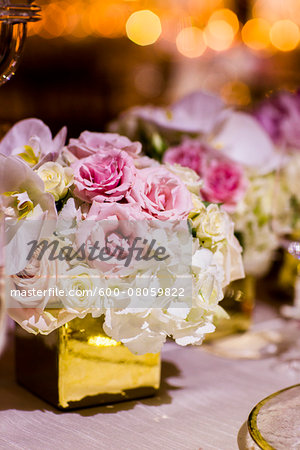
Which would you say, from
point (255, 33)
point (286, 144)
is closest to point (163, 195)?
point (286, 144)

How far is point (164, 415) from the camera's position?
74 cm

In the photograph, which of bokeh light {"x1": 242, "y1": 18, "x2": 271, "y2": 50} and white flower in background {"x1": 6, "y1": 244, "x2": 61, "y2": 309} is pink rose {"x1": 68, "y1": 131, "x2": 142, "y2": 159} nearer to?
white flower in background {"x1": 6, "y1": 244, "x2": 61, "y2": 309}

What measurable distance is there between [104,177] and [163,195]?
0.07 m

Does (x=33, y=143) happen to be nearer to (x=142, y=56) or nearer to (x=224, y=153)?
(x=224, y=153)

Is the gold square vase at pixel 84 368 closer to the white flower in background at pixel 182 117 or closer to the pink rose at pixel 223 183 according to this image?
the pink rose at pixel 223 183

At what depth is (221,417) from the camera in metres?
0.74

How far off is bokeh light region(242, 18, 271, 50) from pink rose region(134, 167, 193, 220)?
229cm

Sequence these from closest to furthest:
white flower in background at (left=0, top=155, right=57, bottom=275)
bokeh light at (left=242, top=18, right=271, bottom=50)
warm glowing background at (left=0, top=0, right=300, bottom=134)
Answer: white flower in background at (left=0, top=155, right=57, bottom=275)
warm glowing background at (left=0, top=0, right=300, bottom=134)
bokeh light at (left=242, top=18, right=271, bottom=50)

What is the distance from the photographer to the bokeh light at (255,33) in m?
2.81

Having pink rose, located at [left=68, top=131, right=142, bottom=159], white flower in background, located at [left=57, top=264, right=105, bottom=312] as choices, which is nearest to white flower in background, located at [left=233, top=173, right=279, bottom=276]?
pink rose, located at [left=68, top=131, right=142, bottom=159]

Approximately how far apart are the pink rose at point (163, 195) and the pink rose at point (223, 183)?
273 millimetres

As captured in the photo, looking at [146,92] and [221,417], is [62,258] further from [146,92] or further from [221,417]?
[146,92]

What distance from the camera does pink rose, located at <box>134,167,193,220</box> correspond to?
683mm

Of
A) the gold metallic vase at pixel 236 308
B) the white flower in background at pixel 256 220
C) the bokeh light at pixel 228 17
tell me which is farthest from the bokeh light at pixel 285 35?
the gold metallic vase at pixel 236 308
